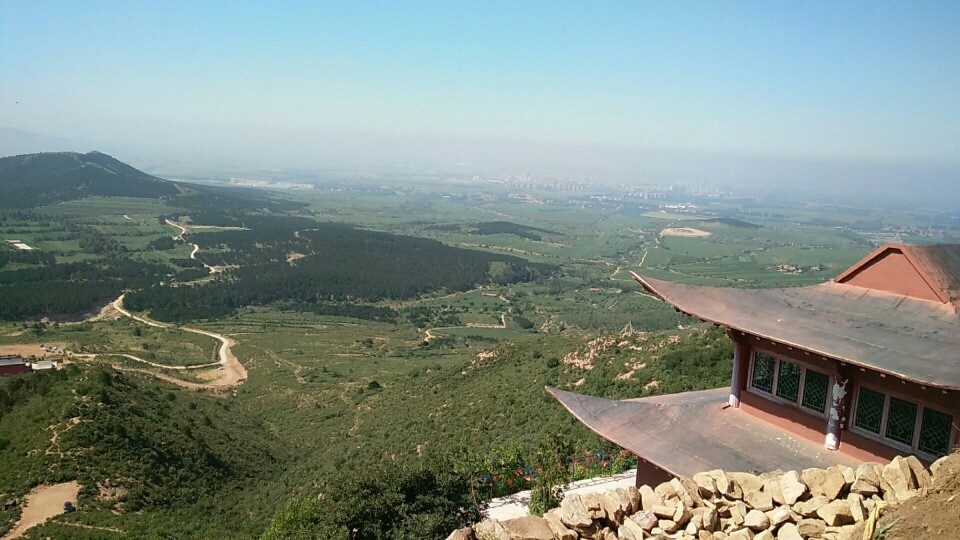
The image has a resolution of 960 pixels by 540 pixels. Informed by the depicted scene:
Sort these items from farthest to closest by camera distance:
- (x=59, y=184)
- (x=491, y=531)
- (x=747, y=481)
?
(x=59, y=184) < (x=747, y=481) < (x=491, y=531)

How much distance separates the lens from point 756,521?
286 inches

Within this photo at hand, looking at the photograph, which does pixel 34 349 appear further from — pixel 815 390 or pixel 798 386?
pixel 815 390

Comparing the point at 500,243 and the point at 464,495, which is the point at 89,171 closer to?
the point at 500,243

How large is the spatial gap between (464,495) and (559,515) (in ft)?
16.3

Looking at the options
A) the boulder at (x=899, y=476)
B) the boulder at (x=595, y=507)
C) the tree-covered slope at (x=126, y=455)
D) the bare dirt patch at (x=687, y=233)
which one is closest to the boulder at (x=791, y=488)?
the boulder at (x=899, y=476)

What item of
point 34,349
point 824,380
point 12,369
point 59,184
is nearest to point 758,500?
point 824,380

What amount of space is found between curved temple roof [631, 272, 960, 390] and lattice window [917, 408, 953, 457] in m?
0.91

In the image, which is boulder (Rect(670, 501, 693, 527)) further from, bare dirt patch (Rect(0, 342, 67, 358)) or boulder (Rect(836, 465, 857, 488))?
bare dirt patch (Rect(0, 342, 67, 358))

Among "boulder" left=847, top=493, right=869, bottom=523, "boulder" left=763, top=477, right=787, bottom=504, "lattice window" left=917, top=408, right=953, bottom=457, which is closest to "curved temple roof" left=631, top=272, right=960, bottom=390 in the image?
"lattice window" left=917, top=408, right=953, bottom=457

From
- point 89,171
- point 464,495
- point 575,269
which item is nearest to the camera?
point 464,495

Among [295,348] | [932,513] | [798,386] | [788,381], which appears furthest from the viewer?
[295,348]

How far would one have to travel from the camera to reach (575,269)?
5443 inches

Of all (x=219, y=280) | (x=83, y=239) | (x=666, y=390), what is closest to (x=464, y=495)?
(x=666, y=390)

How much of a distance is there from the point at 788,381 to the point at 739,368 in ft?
2.92
